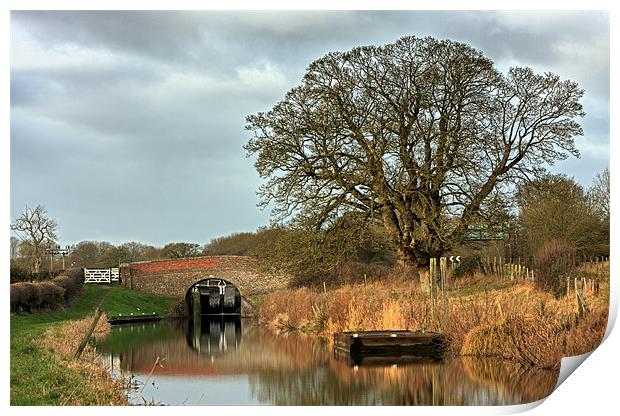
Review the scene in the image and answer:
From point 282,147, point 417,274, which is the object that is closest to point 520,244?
point 417,274

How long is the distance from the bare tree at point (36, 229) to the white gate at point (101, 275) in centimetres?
592

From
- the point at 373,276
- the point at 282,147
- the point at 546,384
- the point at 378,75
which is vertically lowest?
the point at 546,384

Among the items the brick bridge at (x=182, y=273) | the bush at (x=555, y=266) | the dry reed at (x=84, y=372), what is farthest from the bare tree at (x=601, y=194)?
the brick bridge at (x=182, y=273)

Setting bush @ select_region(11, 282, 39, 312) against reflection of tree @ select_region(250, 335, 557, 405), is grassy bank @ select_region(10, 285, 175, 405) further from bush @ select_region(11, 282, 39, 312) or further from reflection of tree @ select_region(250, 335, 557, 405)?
reflection of tree @ select_region(250, 335, 557, 405)

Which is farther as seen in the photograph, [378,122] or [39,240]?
[39,240]

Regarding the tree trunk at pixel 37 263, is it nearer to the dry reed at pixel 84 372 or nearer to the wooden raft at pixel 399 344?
the dry reed at pixel 84 372

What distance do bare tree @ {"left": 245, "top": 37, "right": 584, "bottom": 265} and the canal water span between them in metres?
4.09

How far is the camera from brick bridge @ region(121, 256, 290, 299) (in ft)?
97.0

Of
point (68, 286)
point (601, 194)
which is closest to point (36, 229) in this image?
point (68, 286)

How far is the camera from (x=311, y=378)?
1264 cm

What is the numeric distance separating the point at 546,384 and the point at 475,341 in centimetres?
254

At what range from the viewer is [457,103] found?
1972 centimetres

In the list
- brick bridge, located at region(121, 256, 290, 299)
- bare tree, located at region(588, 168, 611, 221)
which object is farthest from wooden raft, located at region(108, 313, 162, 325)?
bare tree, located at region(588, 168, 611, 221)
